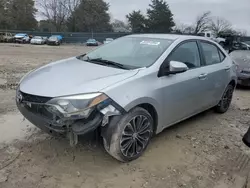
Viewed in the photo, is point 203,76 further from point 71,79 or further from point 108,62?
point 71,79

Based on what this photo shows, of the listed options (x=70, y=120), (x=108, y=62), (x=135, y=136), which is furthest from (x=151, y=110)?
(x=70, y=120)

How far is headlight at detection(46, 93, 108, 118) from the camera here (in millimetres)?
3033

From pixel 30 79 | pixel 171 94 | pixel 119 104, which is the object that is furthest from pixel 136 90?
pixel 30 79

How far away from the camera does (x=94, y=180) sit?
3184 millimetres

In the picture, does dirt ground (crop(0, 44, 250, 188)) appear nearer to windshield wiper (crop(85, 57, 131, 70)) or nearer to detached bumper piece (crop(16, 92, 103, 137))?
detached bumper piece (crop(16, 92, 103, 137))

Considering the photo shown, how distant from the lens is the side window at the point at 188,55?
13.8 feet

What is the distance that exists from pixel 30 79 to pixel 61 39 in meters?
42.8

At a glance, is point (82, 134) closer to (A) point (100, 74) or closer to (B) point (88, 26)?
(A) point (100, 74)

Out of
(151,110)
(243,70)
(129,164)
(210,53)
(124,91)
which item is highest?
(210,53)

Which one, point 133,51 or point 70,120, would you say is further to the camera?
point 133,51

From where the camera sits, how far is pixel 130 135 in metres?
3.45

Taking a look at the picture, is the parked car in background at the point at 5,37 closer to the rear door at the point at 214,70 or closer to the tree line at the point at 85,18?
the tree line at the point at 85,18

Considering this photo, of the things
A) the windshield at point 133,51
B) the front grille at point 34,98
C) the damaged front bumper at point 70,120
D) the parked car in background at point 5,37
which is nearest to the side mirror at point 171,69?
the windshield at point 133,51

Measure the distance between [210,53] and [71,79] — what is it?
2772mm
